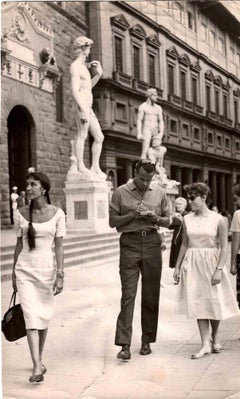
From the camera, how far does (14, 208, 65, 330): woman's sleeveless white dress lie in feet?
11.4

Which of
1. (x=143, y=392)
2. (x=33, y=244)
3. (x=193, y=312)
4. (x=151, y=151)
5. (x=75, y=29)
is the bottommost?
(x=143, y=392)

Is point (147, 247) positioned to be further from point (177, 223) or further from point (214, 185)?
point (177, 223)

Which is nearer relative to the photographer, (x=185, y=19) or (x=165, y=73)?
(x=185, y=19)

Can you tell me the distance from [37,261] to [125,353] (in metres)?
0.80

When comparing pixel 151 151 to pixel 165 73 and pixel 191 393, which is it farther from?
pixel 191 393

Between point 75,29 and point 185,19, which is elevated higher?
point 75,29

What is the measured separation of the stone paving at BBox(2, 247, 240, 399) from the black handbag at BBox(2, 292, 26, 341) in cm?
17

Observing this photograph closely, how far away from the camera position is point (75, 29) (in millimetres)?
5820

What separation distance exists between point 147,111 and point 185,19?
4.62 ft

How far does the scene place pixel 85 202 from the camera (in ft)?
30.9

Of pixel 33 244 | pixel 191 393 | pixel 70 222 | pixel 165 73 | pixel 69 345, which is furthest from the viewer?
pixel 70 222

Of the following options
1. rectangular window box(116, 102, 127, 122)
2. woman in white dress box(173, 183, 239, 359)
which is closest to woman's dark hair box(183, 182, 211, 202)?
woman in white dress box(173, 183, 239, 359)

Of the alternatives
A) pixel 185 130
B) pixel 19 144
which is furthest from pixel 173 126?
pixel 19 144

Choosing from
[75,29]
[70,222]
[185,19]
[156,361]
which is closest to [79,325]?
[156,361]
